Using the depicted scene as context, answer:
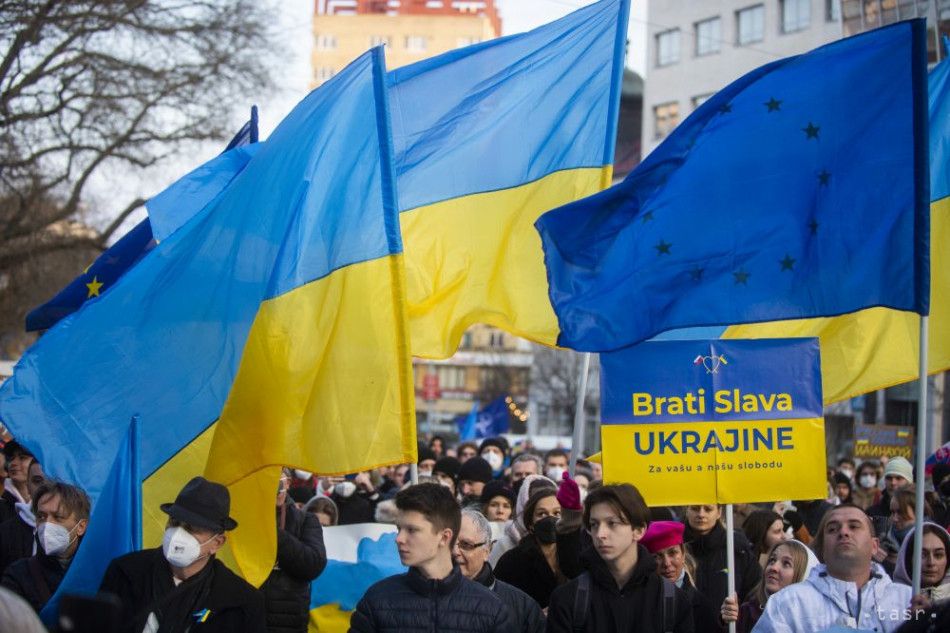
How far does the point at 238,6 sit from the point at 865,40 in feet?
60.2

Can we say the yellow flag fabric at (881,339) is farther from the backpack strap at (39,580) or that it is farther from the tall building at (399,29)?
the tall building at (399,29)

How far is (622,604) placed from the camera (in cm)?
576

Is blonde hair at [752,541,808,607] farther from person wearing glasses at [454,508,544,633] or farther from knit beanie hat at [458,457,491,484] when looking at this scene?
knit beanie hat at [458,457,491,484]

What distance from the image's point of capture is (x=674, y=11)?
5859 centimetres

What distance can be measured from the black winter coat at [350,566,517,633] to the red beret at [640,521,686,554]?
5.09 feet

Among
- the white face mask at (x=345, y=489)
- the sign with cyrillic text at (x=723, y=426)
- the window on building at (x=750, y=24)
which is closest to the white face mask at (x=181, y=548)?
the sign with cyrillic text at (x=723, y=426)

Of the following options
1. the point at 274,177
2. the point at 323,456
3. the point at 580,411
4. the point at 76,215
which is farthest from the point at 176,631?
the point at 76,215

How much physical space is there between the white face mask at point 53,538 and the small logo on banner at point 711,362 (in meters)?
3.25

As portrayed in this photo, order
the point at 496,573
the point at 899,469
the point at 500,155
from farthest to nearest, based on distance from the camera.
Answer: the point at 899,469
the point at 500,155
the point at 496,573

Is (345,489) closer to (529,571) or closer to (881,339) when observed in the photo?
(529,571)

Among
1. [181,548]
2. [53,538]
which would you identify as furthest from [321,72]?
[181,548]

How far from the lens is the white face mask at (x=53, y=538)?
6.76 metres

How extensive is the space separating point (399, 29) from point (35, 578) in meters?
116

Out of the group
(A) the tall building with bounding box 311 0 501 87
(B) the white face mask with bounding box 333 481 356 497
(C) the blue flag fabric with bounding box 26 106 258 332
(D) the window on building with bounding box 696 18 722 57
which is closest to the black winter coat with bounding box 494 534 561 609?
(C) the blue flag fabric with bounding box 26 106 258 332
